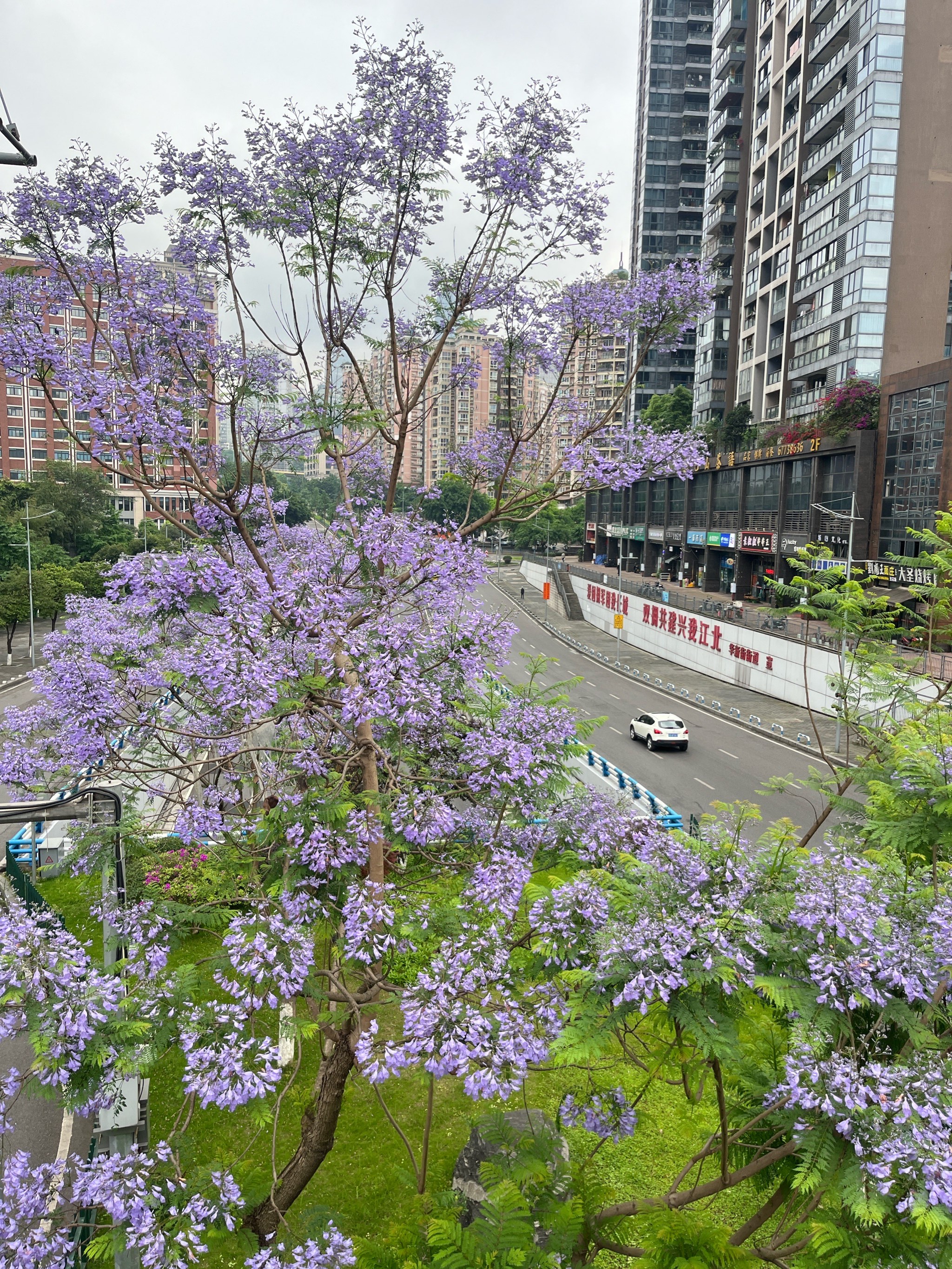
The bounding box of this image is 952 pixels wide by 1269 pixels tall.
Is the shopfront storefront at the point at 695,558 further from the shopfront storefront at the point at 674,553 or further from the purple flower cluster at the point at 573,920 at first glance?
the purple flower cluster at the point at 573,920

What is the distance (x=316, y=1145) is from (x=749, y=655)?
3152 cm

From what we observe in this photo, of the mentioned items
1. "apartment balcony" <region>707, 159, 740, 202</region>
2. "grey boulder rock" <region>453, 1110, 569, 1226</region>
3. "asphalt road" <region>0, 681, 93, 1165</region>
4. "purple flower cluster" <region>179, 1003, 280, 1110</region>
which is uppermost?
"apartment balcony" <region>707, 159, 740, 202</region>

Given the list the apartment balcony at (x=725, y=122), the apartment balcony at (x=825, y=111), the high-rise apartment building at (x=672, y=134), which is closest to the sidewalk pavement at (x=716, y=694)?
the apartment balcony at (x=825, y=111)

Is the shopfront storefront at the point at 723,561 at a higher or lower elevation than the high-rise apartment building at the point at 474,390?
lower

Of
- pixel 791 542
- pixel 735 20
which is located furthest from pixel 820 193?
pixel 735 20

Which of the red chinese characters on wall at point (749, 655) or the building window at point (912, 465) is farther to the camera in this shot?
the building window at point (912, 465)

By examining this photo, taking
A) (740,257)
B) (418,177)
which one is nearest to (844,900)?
(418,177)

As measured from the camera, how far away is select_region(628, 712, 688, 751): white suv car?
89.7 ft

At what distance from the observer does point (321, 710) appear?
23.7 ft

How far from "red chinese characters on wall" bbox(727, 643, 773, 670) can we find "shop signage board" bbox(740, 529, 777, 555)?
42.5 ft

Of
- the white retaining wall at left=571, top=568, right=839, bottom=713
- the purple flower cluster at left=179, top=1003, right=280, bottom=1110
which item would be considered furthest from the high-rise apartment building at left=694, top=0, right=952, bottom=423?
the purple flower cluster at left=179, top=1003, right=280, bottom=1110

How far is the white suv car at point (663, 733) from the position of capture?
27.3 meters

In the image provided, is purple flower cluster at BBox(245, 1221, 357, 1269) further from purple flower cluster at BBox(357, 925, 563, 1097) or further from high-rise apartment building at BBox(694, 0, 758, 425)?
high-rise apartment building at BBox(694, 0, 758, 425)

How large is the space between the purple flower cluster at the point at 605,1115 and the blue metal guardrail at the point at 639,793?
403 inches
